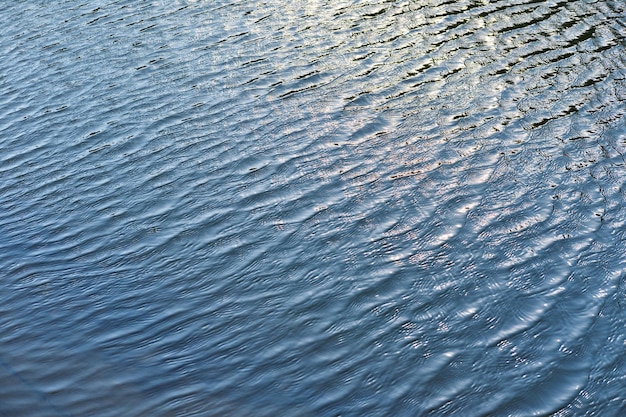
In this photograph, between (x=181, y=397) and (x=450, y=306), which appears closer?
(x=181, y=397)

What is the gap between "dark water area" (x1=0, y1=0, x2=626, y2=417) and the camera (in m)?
7.17

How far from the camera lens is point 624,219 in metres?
8.80

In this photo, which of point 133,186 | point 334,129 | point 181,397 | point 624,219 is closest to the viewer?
point 181,397

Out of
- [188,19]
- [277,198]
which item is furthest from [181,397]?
[188,19]

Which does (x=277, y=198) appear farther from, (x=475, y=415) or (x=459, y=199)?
(x=475, y=415)

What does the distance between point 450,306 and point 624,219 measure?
255 centimetres

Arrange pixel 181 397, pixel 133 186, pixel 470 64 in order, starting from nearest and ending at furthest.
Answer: pixel 181 397
pixel 133 186
pixel 470 64

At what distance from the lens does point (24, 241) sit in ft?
32.8

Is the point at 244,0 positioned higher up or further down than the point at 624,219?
higher up

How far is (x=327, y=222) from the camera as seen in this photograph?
31.3 feet

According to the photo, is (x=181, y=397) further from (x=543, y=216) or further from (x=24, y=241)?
(x=543, y=216)

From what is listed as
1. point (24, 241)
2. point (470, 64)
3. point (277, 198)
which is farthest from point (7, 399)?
point (470, 64)

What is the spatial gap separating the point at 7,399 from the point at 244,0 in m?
13.1

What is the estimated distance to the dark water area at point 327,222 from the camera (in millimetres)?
7172
